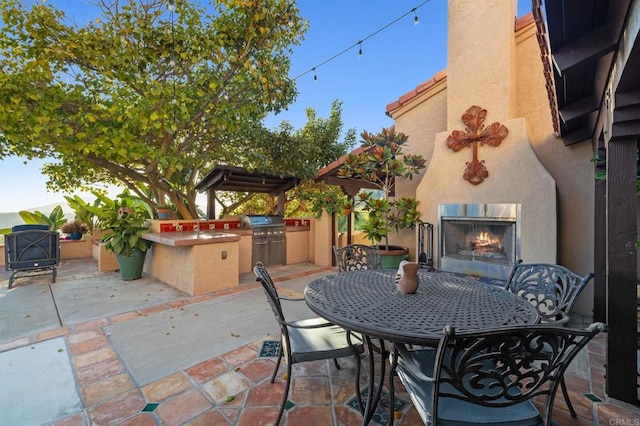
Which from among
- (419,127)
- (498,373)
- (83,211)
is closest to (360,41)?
(419,127)

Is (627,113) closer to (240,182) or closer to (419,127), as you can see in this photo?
(419,127)

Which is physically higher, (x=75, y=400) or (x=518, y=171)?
(x=518, y=171)

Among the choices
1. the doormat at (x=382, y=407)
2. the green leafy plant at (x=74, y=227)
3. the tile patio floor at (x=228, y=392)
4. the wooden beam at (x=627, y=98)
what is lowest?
the doormat at (x=382, y=407)

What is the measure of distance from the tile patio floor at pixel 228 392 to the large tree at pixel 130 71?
3874 millimetres

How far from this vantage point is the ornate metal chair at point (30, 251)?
558 cm

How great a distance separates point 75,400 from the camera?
7.39ft

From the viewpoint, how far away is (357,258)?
13.0ft

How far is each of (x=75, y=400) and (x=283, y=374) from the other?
1594mm

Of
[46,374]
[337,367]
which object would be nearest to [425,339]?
[337,367]

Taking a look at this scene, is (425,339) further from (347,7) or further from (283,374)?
(347,7)

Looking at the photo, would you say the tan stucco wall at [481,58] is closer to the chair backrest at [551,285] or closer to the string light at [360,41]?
the string light at [360,41]

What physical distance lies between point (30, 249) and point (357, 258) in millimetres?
6490

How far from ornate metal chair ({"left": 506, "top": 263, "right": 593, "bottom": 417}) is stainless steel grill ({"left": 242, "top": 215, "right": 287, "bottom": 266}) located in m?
5.55

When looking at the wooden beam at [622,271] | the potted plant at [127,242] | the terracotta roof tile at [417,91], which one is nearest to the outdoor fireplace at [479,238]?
the wooden beam at [622,271]
